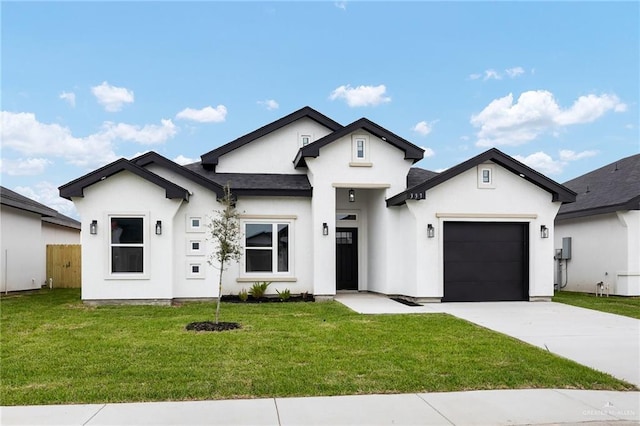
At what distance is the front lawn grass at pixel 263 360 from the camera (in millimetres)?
6012

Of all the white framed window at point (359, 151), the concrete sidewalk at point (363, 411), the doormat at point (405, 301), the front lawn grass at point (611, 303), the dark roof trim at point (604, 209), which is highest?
the white framed window at point (359, 151)

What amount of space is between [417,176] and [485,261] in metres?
3.89

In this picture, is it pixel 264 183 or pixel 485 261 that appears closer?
pixel 485 261

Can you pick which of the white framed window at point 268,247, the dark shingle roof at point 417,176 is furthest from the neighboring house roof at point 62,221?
the dark shingle roof at point 417,176

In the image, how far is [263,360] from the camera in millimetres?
7285

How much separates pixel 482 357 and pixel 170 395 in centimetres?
446

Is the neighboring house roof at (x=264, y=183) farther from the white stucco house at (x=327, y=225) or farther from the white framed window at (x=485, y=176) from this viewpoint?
the white framed window at (x=485, y=176)

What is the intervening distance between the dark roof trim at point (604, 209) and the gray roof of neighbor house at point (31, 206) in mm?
19805

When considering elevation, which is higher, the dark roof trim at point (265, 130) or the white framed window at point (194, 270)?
the dark roof trim at point (265, 130)

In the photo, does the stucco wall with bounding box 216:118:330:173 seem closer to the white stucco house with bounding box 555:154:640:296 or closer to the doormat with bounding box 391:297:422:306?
the doormat with bounding box 391:297:422:306

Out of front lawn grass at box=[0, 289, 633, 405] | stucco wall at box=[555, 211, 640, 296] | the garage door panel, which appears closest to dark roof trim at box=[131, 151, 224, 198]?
front lawn grass at box=[0, 289, 633, 405]

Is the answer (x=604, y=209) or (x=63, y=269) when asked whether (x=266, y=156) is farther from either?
(x=604, y=209)

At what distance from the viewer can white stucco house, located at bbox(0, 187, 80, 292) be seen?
17375mm

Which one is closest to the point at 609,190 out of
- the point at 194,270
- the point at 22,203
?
the point at 194,270
